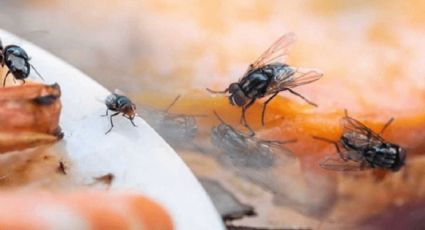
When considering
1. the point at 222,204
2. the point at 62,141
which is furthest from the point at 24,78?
→ the point at 222,204

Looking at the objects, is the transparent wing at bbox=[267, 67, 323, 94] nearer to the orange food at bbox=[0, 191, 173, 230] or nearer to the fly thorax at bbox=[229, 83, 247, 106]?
the fly thorax at bbox=[229, 83, 247, 106]

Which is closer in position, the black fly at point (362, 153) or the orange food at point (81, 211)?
the orange food at point (81, 211)

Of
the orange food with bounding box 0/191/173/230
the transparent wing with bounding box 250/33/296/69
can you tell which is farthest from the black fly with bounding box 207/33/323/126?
the orange food with bounding box 0/191/173/230

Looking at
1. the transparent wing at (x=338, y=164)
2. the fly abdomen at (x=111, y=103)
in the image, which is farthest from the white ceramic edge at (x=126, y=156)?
the transparent wing at (x=338, y=164)

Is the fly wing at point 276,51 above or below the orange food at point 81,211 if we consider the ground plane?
above

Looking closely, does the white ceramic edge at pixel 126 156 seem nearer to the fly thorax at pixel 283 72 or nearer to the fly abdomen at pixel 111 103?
the fly abdomen at pixel 111 103

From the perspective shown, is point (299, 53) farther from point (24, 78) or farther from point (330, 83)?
point (24, 78)
